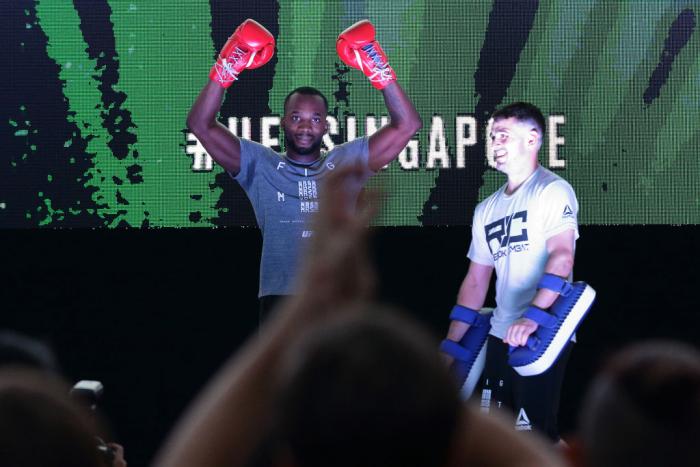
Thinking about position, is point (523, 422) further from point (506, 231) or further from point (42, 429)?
point (42, 429)

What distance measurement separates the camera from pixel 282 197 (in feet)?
11.0

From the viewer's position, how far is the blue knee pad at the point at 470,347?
10.7 feet

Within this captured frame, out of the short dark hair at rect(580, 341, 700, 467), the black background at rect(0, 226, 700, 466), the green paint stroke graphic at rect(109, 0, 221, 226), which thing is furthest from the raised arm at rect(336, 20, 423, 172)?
the short dark hair at rect(580, 341, 700, 467)

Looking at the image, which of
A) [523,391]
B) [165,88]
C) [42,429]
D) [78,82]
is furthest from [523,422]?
[42,429]

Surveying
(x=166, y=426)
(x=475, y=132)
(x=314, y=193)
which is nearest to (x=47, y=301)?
(x=166, y=426)

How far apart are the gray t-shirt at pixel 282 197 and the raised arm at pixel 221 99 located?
0.17ft

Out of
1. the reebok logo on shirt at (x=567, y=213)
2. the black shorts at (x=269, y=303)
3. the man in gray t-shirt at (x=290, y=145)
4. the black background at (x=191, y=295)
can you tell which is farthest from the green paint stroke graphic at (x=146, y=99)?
the reebok logo on shirt at (x=567, y=213)

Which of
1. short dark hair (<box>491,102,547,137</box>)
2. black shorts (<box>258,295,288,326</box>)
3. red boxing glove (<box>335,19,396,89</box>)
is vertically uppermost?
red boxing glove (<box>335,19,396,89</box>)

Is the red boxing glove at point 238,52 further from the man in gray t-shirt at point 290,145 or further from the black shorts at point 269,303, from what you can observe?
the black shorts at point 269,303

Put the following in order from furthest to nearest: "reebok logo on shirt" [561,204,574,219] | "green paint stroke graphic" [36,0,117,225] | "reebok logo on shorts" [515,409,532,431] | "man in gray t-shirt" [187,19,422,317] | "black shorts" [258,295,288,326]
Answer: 1. "green paint stroke graphic" [36,0,117,225]
2. "man in gray t-shirt" [187,19,422,317]
3. "black shorts" [258,295,288,326]
4. "reebok logo on shirt" [561,204,574,219]
5. "reebok logo on shorts" [515,409,532,431]

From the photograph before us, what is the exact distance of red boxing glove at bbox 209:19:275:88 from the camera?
3391 mm

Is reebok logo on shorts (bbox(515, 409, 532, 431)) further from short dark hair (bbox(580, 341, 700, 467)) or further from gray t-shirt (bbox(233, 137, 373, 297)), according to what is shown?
short dark hair (bbox(580, 341, 700, 467))

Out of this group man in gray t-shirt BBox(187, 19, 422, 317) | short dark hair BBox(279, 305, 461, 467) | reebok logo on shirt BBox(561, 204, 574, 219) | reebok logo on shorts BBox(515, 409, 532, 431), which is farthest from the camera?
man in gray t-shirt BBox(187, 19, 422, 317)

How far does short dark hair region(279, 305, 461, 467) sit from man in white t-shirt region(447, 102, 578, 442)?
2.42 metres
